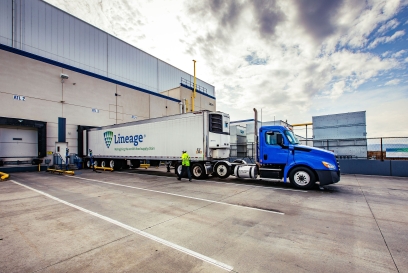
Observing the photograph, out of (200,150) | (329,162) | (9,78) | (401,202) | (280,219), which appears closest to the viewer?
(280,219)

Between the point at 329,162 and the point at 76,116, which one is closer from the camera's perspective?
the point at 329,162

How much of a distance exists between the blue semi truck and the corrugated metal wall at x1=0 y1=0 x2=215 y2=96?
23993 millimetres

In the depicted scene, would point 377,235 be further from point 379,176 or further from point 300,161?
point 379,176

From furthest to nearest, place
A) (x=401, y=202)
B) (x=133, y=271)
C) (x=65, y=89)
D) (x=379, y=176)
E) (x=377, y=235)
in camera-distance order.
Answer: (x=65, y=89)
(x=379, y=176)
(x=401, y=202)
(x=377, y=235)
(x=133, y=271)

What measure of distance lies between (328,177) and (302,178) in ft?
3.35

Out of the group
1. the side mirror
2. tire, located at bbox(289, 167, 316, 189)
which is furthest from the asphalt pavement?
the side mirror

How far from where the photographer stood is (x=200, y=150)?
11922 millimetres

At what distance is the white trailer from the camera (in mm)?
11891

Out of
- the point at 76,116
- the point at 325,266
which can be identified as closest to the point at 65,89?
the point at 76,116

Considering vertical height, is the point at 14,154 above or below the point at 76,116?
below

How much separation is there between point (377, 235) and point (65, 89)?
80.8ft

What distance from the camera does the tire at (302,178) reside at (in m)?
8.72

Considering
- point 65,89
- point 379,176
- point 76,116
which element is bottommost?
point 379,176

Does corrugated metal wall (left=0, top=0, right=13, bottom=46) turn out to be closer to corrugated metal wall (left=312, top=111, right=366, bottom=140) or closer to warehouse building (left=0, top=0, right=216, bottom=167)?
warehouse building (left=0, top=0, right=216, bottom=167)
